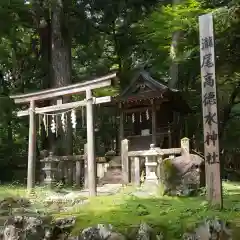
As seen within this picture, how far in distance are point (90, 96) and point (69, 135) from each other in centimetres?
555

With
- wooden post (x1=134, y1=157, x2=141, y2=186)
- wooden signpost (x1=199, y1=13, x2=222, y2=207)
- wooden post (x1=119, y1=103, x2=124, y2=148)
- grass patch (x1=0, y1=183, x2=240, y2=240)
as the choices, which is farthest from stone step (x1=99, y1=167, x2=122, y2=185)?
wooden signpost (x1=199, y1=13, x2=222, y2=207)

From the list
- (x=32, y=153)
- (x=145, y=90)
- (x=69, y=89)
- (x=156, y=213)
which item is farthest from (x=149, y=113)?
(x=156, y=213)

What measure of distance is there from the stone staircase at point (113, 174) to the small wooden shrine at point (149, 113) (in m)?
0.99

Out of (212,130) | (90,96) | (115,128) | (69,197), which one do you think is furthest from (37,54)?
(212,130)

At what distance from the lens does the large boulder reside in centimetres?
1044

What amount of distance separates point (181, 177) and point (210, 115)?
2782mm

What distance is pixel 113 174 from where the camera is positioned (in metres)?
15.3

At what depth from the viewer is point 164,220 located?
283 inches

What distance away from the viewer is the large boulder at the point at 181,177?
10.4m

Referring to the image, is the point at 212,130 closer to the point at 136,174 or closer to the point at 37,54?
the point at 136,174

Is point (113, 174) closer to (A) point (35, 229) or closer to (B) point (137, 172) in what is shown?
(B) point (137, 172)

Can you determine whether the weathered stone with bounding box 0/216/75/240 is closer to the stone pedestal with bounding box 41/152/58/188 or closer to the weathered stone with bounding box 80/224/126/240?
the weathered stone with bounding box 80/224/126/240

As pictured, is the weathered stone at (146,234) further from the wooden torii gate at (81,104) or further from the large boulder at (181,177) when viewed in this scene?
the wooden torii gate at (81,104)

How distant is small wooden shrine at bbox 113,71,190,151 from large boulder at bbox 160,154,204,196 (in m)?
5.54
